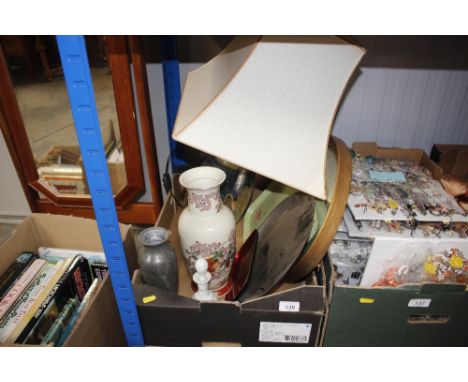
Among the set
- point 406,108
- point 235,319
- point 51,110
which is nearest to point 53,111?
point 51,110

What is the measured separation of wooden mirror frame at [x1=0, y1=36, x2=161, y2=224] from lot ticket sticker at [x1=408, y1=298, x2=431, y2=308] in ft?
3.64

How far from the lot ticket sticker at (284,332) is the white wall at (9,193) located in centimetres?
141

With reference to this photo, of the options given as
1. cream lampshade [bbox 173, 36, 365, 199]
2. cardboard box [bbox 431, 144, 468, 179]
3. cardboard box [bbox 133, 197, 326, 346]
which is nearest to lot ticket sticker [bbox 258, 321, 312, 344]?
cardboard box [bbox 133, 197, 326, 346]

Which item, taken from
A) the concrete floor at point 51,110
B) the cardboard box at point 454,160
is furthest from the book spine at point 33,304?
the cardboard box at point 454,160

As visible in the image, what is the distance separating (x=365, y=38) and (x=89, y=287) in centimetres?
126

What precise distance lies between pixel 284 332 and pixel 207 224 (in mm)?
328

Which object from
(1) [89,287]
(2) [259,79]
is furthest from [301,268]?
(1) [89,287]

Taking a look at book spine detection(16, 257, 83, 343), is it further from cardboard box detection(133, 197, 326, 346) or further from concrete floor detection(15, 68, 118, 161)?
concrete floor detection(15, 68, 118, 161)

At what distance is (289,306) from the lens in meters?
0.77

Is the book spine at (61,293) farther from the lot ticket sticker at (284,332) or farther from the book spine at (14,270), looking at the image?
the lot ticket sticker at (284,332)

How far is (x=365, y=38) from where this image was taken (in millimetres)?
1226

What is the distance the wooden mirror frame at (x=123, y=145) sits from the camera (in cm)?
129

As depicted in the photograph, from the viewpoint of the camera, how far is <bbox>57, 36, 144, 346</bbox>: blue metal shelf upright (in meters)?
0.47

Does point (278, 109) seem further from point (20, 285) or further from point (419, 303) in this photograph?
point (20, 285)
